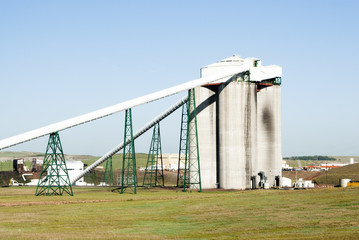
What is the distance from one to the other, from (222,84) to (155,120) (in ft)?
61.9

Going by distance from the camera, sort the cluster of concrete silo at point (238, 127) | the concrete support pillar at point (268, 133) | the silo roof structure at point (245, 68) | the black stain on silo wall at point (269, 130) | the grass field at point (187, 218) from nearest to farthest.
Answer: the grass field at point (187, 218) → the cluster of concrete silo at point (238, 127) → the silo roof structure at point (245, 68) → the concrete support pillar at point (268, 133) → the black stain on silo wall at point (269, 130)

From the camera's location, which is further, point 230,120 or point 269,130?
point 269,130

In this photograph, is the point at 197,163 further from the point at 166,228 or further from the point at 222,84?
the point at 166,228

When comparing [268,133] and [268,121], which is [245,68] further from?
[268,133]

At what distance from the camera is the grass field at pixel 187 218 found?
39812mm

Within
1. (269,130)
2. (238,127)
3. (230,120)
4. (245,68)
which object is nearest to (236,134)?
(238,127)

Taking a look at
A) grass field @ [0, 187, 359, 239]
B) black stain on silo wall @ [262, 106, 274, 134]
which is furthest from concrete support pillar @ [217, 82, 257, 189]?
grass field @ [0, 187, 359, 239]

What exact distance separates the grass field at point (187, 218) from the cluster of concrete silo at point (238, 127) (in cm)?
2593

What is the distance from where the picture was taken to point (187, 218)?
5106cm

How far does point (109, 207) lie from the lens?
199 feet

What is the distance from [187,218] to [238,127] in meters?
44.6

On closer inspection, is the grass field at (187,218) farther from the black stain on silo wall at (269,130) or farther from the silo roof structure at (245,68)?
the black stain on silo wall at (269,130)

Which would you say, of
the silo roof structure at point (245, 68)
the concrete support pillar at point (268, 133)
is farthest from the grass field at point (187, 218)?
the concrete support pillar at point (268, 133)

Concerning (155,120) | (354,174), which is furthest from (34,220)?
(354,174)
